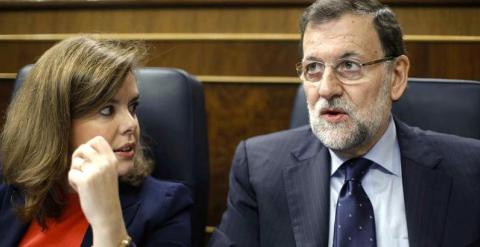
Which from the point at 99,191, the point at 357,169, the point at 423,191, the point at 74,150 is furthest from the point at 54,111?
the point at 423,191

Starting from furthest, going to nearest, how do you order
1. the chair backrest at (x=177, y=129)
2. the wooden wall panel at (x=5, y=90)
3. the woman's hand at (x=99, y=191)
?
the wooden wall panel at (x=5, y=90), the chair backrest at (x=177, y=129), the woman's hand at (x=99, y=191)

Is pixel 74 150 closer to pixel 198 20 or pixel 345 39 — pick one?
pixel 345 39

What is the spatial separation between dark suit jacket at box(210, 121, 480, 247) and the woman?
11 cm

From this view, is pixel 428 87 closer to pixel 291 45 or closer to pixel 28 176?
pixel 291 45

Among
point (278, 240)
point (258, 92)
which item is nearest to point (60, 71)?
point (278, 240)

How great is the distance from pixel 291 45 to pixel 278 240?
2.04 ft

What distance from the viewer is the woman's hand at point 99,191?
31.4 inches

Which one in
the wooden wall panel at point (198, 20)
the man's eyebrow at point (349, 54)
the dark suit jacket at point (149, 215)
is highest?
the wooden wall panel at point (198, 20)

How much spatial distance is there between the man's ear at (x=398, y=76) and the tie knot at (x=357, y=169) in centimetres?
12

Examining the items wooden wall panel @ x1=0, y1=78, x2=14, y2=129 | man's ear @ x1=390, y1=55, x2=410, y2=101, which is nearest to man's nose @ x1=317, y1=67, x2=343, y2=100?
man's ear @ x1=390, y1=55, x2=410, y2=101

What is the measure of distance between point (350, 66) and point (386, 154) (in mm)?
161

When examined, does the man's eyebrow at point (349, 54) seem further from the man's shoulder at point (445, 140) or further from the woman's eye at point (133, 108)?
the woman's eye at point (133, 108)

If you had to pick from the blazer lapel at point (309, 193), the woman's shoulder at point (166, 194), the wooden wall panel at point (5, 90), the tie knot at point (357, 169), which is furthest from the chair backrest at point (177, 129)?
the wooden wall panel at point (5, 90)

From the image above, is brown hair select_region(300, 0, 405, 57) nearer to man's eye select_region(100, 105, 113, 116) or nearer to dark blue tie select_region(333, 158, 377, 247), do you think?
dark blue tie select_region(333, 158, 377, 247)
